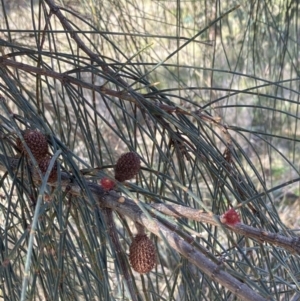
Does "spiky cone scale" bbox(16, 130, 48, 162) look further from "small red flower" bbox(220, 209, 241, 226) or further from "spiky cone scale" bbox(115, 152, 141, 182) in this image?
"small red flower" bbox(220, 209, 241, 226)

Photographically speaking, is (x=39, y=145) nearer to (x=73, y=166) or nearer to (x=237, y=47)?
(x=73, y=166)

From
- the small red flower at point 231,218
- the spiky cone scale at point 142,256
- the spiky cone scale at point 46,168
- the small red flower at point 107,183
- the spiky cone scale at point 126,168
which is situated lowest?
the small red flower at point 231,218

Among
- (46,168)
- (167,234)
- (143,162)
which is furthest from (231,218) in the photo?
(143,162)

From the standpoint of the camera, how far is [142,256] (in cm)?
48

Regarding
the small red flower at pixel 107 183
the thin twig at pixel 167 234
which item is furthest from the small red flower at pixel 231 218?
the small red flower at pixel 107 183

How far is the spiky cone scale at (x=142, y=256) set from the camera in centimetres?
47

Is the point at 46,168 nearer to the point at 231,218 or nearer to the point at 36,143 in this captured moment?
the point at 36,143

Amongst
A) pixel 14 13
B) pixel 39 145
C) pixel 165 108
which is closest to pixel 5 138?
pixel 39 145

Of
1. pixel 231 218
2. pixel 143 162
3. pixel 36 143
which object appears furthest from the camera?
pixel 143 162

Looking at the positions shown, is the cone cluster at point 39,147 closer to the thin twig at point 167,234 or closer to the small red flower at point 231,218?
the thin twig at point 167,234

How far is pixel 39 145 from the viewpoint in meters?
0.51

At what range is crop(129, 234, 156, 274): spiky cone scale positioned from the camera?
0.47 metres

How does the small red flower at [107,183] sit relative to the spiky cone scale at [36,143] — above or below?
below

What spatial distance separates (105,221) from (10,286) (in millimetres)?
100
